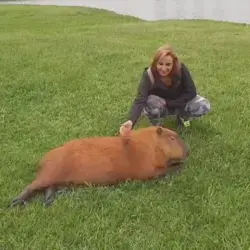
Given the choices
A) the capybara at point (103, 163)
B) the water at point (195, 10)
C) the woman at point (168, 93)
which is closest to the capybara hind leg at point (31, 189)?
the capybara at point (103, 163)

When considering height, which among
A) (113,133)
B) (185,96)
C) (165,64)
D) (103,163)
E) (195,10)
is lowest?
(195,10)

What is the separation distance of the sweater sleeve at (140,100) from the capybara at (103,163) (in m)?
0.40

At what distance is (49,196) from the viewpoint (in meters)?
3.46

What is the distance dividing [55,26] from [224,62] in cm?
699

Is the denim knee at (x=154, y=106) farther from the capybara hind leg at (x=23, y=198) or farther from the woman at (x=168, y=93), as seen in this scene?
the capybara hind leg at (x=23, y=198)

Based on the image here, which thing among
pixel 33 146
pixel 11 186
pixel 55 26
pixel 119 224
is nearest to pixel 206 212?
pixel 119 224

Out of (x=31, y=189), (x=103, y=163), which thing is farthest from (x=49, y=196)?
(x=103, y=163)

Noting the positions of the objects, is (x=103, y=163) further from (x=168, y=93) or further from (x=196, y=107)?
(x=196, y=107)

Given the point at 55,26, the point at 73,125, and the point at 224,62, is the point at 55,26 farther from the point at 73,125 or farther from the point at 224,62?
the point at 73,125

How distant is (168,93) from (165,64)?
421mm

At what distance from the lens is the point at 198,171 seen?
3900mm

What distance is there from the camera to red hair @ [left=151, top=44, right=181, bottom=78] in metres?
4.34

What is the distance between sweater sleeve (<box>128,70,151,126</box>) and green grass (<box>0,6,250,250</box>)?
526 millimetres

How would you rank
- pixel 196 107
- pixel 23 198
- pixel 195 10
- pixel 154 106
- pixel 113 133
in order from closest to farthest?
1. pixel 23 198
2. pixel 154 106
3. pixel 196 107
4. pixel 113 133
5. pixel 195 10
